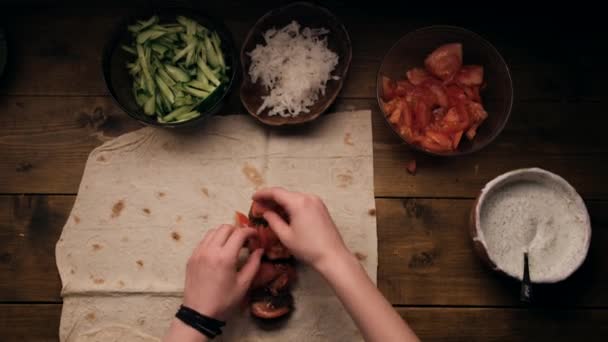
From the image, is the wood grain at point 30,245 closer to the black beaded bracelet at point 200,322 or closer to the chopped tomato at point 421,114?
the black beaded bracelet at point 200,322

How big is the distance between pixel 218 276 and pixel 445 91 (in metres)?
0.89

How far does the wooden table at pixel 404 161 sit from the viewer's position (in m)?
1.58

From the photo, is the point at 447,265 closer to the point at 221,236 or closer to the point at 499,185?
the point at 499,185

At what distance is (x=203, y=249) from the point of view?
4.63 feet

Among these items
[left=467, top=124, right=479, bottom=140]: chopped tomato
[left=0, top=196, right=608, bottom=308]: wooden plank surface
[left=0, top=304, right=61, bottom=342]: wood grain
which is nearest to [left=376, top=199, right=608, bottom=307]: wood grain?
[left=0, top=196, right=608, bottom=308]: wooden plank surface

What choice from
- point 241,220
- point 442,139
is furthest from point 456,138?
point 241,220

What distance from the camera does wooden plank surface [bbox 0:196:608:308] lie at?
1582 millimetres

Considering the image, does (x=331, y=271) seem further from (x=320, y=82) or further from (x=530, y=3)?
(x=530, y=3)

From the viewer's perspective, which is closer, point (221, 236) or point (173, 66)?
point (221, 236)

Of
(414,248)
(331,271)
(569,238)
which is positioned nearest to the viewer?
(331,271)

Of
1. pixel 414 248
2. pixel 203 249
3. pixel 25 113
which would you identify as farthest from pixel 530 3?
pixel 25 113

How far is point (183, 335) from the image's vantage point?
4.46 ft

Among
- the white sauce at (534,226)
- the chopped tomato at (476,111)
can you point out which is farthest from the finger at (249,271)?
the chopped tomato at (476,111)

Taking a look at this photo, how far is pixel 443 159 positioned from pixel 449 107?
18 centimetres
